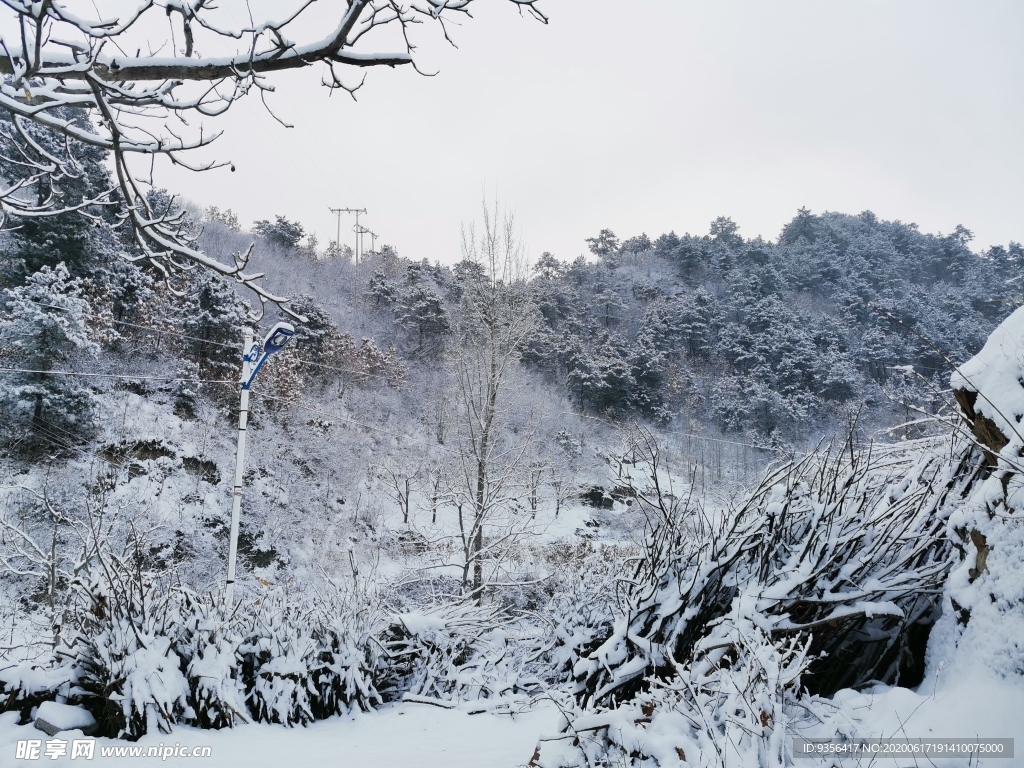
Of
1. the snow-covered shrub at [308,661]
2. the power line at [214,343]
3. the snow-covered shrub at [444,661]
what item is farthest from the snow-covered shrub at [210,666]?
the power line at [214,343]

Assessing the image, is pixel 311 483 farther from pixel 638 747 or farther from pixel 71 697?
pixel 638 747

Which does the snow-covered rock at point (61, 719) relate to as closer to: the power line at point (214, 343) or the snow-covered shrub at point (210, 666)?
the snow-covered shrub at point (210, 666)

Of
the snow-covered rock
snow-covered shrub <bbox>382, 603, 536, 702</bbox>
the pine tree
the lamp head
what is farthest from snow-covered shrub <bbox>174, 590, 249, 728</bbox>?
the pine tree

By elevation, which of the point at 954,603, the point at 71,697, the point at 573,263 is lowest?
→ the point at 71,697

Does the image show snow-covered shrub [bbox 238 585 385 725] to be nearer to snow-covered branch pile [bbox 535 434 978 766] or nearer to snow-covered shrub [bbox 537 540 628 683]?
→ snow-covered shrub [bbox 537 540 628 683]

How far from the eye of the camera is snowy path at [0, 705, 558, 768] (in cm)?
237

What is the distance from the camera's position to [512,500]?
10398 millimetres

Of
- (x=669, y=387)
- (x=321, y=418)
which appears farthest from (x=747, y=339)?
(x=321, y=418)

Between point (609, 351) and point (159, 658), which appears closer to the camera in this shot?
point (159, 658)

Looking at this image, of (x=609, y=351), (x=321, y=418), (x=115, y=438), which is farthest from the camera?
(x=609, y=351)

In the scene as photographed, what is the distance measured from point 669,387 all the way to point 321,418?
59.2ft

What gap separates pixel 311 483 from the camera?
1582 centimetres

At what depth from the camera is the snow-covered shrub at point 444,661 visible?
12.8 feet

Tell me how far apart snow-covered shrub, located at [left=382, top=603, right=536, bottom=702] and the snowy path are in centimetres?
49
